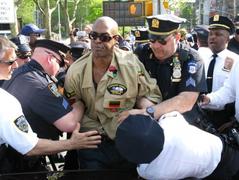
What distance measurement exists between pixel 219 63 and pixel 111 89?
1.90m

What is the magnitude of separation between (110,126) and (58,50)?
2.39ft

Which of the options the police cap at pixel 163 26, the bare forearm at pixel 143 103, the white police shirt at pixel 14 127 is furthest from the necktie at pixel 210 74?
the white police shirt at pixel 14 127

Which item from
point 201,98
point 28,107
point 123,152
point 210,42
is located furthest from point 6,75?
point 210,42

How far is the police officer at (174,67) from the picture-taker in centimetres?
322

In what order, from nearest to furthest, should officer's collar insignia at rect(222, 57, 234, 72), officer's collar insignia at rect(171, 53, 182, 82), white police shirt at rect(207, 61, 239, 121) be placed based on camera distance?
officer's collar insignia at rect(171, 53, 182, 82) → white police shirt at rect(207, 61, 239, 121) → officer's collar insignia at rect(222, 57, 234, 72)

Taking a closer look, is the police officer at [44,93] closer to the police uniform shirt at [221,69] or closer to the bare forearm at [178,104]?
the bare forearm at [178,104]

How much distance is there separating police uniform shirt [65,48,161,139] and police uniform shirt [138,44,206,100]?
10cm

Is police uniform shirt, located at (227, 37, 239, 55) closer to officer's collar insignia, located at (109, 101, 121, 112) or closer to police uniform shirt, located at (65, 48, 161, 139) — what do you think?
police uniform shirt, located at (65, 48, 161, 139)

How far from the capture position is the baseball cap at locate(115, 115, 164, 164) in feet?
6.88

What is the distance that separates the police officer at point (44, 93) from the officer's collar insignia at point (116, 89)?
32 cm

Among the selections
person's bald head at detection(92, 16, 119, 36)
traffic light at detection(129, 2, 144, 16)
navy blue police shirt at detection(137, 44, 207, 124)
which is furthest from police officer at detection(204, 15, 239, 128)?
traffic light at detection(129, 2, 144, 16)

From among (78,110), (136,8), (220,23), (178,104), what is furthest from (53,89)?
(136,8)

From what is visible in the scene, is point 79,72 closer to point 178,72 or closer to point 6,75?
point 6,75

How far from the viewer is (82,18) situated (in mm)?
77000
